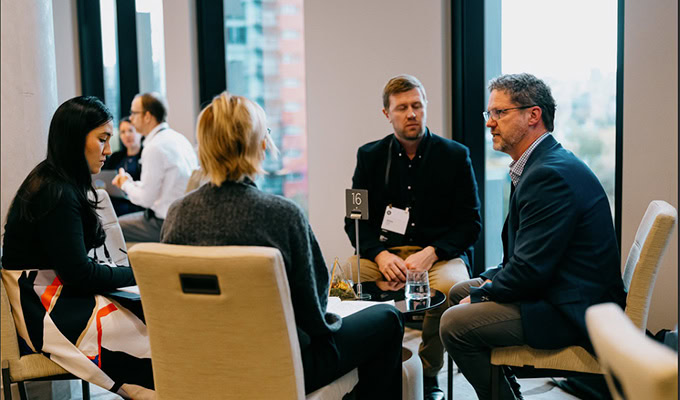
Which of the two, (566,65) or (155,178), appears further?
(155,178)

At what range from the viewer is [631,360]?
35.4 inches

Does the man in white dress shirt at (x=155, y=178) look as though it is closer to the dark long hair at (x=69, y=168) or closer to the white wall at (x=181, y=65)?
the white wall at (x=181, y=65)

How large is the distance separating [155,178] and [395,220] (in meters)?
2.13

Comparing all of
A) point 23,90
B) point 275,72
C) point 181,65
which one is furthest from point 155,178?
point 23,90

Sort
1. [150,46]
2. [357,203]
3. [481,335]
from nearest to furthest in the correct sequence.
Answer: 1. [481,335]
2. [357,203]
3. [150,46]

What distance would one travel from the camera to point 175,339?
6.11 ft

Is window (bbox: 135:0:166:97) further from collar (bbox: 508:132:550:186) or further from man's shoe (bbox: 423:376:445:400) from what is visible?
collar (bbox: 508:132:550:186)

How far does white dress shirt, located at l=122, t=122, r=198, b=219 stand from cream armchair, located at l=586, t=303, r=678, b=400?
162 inches

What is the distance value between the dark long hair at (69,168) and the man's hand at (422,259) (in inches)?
57.8

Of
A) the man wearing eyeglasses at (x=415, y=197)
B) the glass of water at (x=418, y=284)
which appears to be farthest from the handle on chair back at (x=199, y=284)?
the man wearing eyeglasses at (x=415, y=197)

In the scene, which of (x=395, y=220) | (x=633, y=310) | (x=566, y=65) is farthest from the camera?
(x=566, y=65)

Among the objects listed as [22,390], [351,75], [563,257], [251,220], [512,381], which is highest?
[351,75]

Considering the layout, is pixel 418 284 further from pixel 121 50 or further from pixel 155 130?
pixel 121 50

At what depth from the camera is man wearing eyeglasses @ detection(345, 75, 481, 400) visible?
3.45 m
